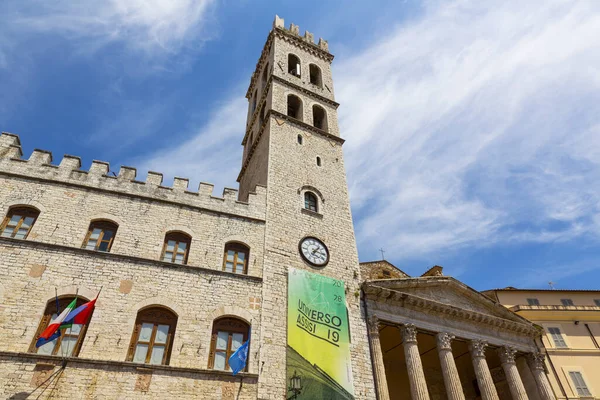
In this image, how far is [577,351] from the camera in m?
21.4

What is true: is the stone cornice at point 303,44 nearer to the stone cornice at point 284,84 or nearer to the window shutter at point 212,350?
the stone cornice at point 284,84

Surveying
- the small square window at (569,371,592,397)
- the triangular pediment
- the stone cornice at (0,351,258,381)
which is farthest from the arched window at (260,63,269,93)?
the small square window at (569,371,592,397)

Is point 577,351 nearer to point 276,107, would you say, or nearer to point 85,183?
point 276,107

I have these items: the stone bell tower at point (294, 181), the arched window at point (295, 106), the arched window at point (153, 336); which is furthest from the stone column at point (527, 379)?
the arched window at point (295, 106)

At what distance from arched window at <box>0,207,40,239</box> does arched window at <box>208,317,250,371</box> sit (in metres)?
7.31

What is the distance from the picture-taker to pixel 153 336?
41.7ft

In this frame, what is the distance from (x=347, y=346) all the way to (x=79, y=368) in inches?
353

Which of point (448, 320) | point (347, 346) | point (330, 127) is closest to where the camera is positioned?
point (347, 346)

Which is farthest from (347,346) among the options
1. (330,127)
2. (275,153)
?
(330,127)

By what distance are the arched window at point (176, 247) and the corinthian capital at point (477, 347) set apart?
1412cm

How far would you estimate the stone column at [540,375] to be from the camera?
63.2 feet

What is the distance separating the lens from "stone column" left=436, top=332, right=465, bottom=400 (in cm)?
1636

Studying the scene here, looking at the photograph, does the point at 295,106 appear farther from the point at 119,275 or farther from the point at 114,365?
the point at 114,365

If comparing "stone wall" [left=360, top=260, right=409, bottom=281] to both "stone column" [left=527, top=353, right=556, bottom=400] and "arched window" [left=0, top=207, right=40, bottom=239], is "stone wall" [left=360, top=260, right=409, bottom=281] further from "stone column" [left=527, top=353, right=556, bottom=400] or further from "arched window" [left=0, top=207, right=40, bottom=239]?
"arched window" [left=0, top=207, right=40, bottom=239]
